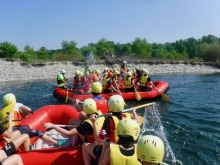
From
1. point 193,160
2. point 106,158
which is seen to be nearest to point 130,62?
point 193,160

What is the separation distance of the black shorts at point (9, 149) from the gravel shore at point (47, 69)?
67.3 ft

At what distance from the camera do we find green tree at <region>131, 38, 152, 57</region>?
65.8m

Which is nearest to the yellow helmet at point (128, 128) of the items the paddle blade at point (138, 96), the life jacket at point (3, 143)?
the life jacket at point (3, 143)

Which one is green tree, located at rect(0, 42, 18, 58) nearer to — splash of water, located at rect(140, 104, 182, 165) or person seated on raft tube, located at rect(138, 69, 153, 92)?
person seated on raft tube, located at rect(138, 69, 153, 92)

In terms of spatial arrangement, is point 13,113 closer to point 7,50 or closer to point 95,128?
point 95,128

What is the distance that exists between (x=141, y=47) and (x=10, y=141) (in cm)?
6430

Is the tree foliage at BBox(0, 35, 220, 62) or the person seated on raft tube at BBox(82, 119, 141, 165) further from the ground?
the tree foliage at BBox(0, 35, 220, 62)

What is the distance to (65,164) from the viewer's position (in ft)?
12.5

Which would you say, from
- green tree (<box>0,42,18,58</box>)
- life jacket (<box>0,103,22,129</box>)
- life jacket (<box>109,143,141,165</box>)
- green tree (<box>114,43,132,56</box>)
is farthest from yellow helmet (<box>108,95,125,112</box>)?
green tree (<box>114,43,132,56</box>)

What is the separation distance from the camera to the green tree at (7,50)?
3253 cm

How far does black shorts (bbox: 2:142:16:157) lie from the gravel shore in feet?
67.3

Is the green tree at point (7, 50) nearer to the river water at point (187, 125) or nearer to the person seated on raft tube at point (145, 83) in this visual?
the river water at point (187, 125)

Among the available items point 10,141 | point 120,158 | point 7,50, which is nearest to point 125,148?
point 120,158

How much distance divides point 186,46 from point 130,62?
5698 centimetres
